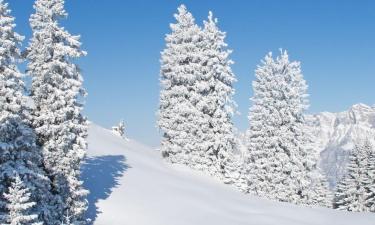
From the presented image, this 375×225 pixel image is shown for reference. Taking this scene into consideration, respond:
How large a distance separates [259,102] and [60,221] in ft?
87.8

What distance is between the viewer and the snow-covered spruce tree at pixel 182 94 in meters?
44.6

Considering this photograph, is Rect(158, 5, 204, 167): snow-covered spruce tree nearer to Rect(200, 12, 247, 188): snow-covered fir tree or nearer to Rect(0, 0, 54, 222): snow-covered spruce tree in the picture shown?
Rect(200, 12, 247, 188): snow-covered fir tree

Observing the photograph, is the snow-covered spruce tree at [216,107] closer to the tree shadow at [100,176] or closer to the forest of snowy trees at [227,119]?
the forest of snowy trees at [227,119]

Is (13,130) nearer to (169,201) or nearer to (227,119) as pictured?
(169,201)

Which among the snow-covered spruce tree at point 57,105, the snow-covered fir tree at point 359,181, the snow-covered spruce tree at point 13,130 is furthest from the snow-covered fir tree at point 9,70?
the snow-covered fir tree at point 359,181

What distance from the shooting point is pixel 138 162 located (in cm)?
4191

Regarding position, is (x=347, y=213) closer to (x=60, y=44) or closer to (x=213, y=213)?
(x=213, y=213)

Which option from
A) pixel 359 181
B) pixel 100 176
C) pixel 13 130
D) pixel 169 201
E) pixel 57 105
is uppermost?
pixel 359 181

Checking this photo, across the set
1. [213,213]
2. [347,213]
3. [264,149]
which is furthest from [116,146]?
[347,213]

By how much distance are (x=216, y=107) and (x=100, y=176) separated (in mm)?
14052

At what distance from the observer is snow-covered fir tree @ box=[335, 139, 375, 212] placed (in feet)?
200

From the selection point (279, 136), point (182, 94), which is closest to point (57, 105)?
point (182, 94)

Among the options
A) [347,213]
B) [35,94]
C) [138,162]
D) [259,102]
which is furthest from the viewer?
[259,102]

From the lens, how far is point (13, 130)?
21.4m
